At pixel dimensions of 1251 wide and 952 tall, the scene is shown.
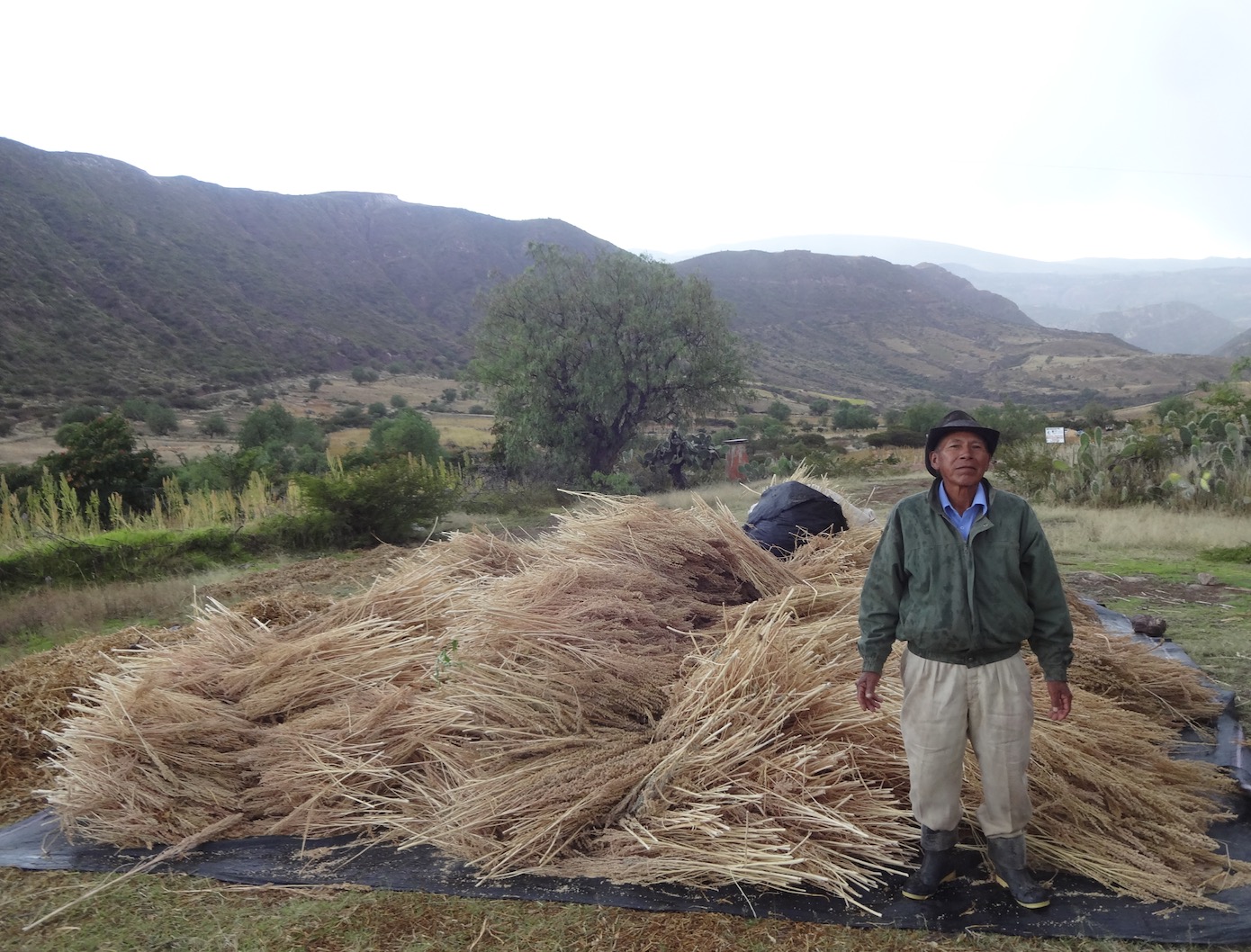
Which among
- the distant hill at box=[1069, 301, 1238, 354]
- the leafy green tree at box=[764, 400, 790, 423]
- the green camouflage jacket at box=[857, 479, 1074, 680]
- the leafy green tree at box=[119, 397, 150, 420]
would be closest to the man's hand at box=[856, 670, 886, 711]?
the green camouflage jacket at box=[857, 479, 1074, 680]

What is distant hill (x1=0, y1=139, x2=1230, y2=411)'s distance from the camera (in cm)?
3922

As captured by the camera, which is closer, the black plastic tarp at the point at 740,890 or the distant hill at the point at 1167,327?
the black plastic tarp at the point at 740,890

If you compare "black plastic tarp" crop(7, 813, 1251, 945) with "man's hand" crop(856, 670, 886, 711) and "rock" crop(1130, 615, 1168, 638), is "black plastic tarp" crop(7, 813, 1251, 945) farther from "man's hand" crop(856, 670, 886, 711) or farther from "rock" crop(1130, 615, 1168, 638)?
"rock" crop(1130, 615, 1168, 638)

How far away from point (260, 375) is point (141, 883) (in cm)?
4480

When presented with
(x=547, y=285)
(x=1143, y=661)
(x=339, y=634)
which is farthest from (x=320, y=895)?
(x=547, y=285)

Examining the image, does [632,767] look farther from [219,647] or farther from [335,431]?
[335,431]

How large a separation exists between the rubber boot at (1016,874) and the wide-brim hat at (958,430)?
44.0 inches

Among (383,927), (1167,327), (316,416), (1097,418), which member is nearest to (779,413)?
(1097,418)

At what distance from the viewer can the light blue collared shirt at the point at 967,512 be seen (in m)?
2.33

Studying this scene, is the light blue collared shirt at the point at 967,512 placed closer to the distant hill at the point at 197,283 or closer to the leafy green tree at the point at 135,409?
the distant hill at the point at 197,283

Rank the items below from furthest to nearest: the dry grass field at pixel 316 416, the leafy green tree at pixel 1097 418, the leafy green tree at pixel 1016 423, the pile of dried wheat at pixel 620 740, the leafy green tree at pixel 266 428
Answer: the leafy green tree at pixel 1097 418 → the dry grass field at pixel 316 416 → the leafy green tree at pixel 266 428 → the leafy green tree at pixel 1016 423 → the pile of dried wheat at pixel 620 740

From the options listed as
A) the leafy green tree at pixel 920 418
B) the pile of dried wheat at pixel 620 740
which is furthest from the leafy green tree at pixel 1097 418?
the pile of dried wheat at pixel 620 740

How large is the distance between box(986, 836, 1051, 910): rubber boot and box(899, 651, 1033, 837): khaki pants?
0.11ft

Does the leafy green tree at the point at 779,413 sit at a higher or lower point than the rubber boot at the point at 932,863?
lower
